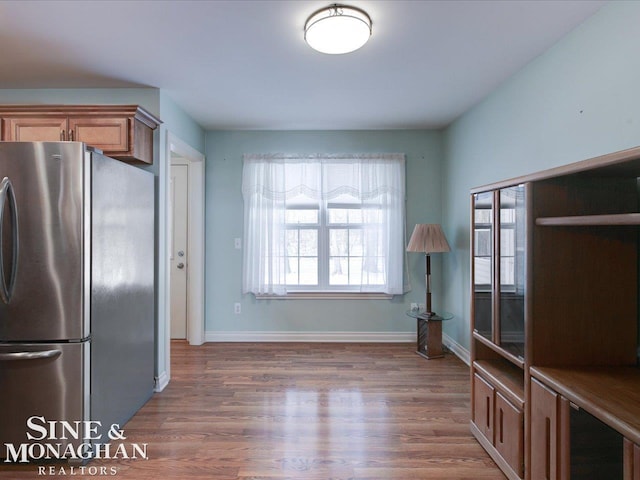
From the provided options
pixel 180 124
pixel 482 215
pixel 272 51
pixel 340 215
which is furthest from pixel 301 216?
pixel 482 215

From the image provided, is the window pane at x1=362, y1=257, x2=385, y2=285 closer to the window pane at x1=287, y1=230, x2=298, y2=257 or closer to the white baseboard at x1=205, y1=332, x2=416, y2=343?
the white baseboard at x1=205, y1=332, x2=416, y2=343

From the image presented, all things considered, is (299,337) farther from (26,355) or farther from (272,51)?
(272,51)

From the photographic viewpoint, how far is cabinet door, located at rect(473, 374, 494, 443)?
2.16m

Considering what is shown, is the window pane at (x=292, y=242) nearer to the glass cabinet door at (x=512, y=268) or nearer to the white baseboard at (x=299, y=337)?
the white baseboard at (x=299, y=337)

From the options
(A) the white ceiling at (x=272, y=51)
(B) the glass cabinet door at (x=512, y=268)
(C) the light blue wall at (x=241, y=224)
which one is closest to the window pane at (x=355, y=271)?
(C) the light blue wall at (x=241, y=224)

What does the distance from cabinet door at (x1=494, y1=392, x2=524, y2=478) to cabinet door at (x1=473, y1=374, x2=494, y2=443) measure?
0.19 ft

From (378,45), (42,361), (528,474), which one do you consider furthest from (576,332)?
(42,361)

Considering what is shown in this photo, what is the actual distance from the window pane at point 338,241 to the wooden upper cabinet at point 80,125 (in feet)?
7.68

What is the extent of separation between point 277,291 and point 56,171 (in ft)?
8.79

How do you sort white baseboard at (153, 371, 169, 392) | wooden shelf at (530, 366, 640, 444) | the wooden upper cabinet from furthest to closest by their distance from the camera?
white baseboard at (153, 371, 169, 392)
the wooden upper cabinet
wooden shelf at (530, 366, 640, 444)

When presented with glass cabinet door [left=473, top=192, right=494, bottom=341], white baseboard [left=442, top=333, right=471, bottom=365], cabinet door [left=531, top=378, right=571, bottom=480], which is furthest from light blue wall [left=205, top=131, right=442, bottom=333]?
cabinet door [left=531, top=378, right=571, bottom=480]

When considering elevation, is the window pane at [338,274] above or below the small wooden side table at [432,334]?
above

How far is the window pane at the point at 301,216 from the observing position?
446cm

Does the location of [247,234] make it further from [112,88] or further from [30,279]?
[30,279]
